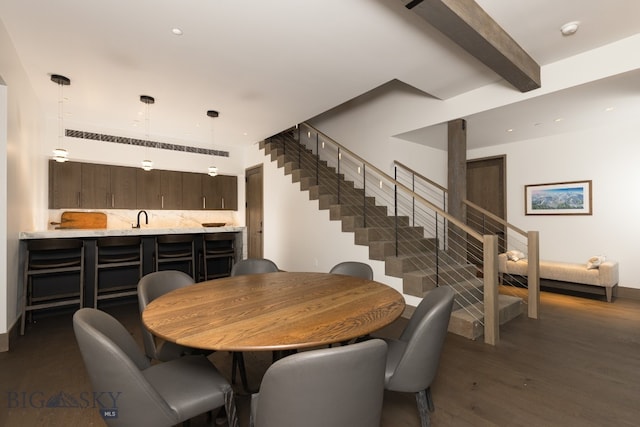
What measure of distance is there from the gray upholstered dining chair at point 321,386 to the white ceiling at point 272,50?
2417 mm

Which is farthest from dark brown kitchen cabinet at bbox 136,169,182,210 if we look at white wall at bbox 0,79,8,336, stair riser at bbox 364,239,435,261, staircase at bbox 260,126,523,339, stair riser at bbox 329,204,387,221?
stair riser at bbox 364,239,435,261

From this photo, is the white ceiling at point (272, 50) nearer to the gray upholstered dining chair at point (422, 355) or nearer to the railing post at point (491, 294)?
the railing post at point (491, 294)

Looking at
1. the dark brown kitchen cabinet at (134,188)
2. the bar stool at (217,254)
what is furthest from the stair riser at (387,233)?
the dark brown kitchen cabinet at (134,188)

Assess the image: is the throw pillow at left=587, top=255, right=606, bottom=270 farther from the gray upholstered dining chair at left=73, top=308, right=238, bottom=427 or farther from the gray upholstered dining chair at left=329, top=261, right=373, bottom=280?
the gray upholstered dining chair at left=73, top=308, right=238, bottom=427

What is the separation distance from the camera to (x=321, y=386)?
88cm

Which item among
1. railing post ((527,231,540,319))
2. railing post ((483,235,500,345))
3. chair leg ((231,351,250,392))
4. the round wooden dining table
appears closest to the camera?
the round wooden dining table

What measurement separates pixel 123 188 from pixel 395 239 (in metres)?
5.01

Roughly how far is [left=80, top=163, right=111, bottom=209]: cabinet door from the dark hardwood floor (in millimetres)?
2469

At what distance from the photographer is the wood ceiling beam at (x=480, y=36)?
202cm

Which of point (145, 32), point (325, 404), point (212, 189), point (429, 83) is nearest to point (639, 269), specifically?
point (429, 83)

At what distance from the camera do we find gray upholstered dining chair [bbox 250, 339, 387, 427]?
862mm

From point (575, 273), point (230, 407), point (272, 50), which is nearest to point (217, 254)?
point (272, 50)

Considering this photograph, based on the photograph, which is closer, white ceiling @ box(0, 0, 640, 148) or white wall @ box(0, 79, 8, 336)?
white ceiling @ box(0, 0, 640, 148)

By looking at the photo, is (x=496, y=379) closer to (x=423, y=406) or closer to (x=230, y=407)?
(x=423, y=406)
